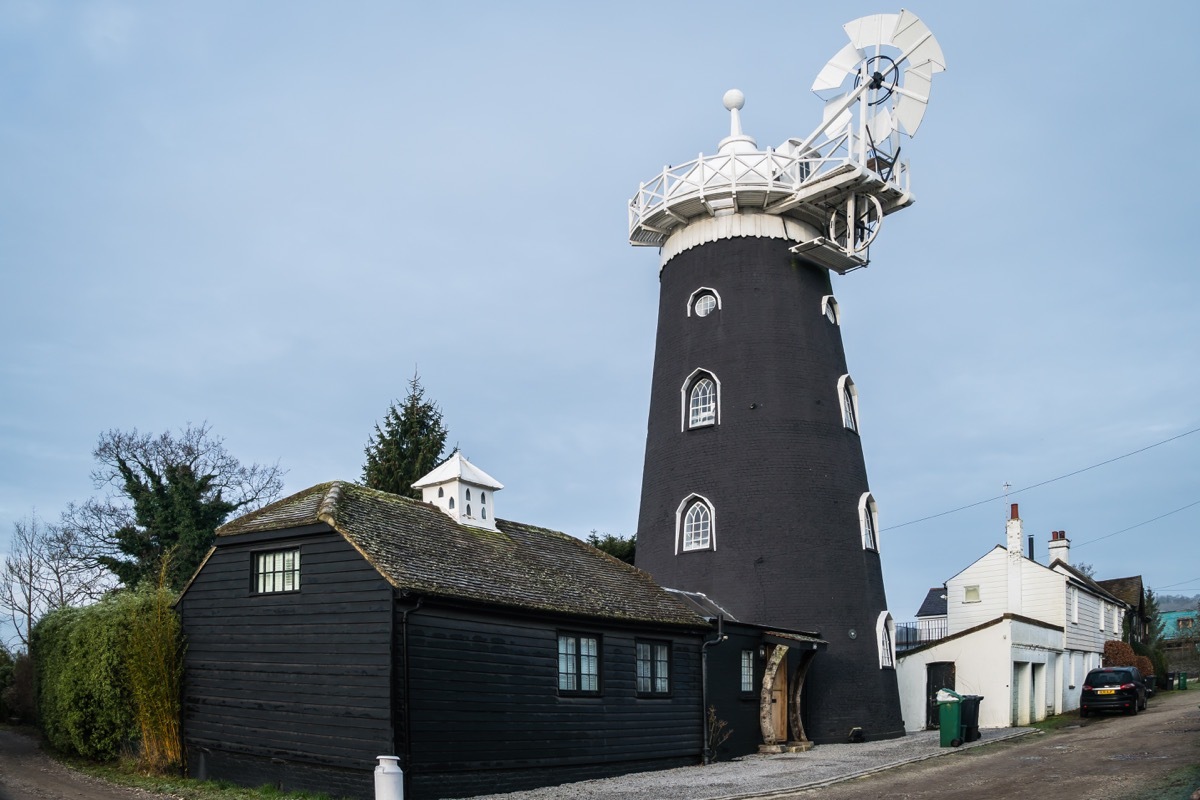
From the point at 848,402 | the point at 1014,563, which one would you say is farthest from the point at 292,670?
the point at 1014,563

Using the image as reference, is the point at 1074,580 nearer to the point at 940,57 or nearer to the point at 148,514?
the point at 940,57

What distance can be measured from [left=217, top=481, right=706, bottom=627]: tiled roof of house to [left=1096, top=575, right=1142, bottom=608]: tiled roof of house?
32187 mm

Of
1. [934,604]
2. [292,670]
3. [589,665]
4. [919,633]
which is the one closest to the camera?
[292,670]

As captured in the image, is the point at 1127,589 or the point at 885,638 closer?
the point at 885,638

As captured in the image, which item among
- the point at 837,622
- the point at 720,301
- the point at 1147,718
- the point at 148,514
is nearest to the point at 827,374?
the point at 720,301

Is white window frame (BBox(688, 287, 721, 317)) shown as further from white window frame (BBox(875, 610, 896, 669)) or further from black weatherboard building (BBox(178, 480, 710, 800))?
black weatherboard building (BBox(178, 480, 710, 800))

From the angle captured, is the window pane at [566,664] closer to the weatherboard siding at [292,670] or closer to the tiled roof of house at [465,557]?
the tiled roof of house at [465,557]

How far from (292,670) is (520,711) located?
11.4 ft

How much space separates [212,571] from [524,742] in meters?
5.94

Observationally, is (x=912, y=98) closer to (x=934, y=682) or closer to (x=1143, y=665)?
(x=934, y=682)

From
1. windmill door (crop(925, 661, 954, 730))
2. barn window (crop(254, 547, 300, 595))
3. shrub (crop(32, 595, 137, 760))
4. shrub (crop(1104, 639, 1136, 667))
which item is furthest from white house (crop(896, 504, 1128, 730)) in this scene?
shrub (crop(32, 595, 137, 760))

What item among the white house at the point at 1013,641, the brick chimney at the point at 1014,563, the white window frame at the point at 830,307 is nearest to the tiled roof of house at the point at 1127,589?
the white house at the point at 1013,641

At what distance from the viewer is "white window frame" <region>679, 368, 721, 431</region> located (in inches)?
961

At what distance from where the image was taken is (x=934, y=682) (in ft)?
91.2
